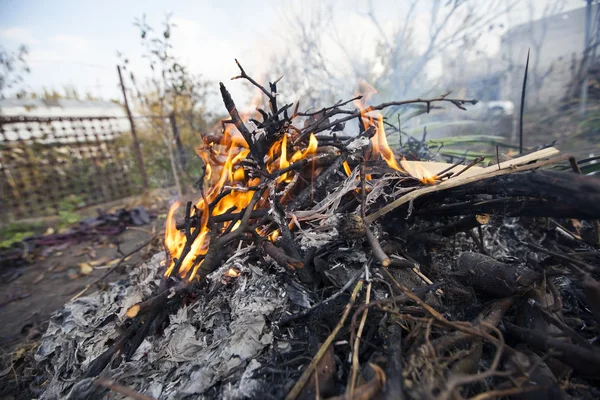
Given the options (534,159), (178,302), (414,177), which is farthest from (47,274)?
(534,159)

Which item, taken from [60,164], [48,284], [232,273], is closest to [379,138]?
[232,273]

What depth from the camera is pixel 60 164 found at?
24.1 feet

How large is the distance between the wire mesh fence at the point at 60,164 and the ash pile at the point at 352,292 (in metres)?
6.55

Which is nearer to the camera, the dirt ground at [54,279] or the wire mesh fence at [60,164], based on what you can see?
the dirt ground at [54,279]

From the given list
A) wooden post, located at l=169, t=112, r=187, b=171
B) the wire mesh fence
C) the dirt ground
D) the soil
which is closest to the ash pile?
the dirt ground

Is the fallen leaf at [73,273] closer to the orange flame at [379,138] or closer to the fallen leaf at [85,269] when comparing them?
the fallen leaf at [85,269]

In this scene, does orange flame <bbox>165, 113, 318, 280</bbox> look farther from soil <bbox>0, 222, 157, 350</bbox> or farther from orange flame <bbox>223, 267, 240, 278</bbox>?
soil <bbox>0, 222, 157, 350</bbox>

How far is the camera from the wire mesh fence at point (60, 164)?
21.7ft

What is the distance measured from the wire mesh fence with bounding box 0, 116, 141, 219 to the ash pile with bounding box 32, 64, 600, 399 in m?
6.55

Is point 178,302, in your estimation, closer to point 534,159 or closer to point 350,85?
point 534,159

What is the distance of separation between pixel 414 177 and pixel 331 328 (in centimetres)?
99

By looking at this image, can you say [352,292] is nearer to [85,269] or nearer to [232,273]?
[232,273]

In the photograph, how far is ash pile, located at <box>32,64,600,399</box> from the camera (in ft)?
3.60

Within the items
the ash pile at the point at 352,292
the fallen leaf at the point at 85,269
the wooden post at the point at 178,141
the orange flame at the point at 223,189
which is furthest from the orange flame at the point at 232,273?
the wooden post at the point at 178,141
